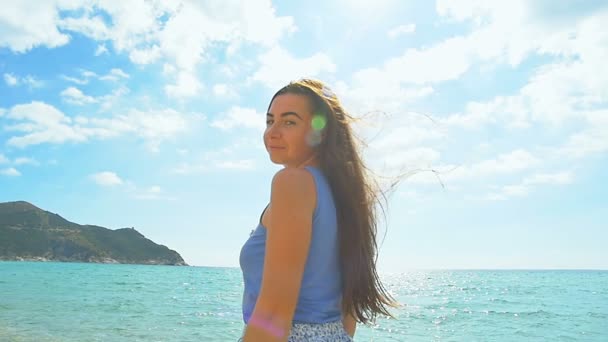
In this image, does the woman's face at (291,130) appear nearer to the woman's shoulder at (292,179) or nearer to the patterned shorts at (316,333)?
the woman's shoulder at (292,179)

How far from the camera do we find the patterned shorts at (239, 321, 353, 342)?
1519mm

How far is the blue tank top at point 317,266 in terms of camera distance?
1.48 meters

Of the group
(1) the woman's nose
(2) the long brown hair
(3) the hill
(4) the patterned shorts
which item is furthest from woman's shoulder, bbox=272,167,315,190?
(3) the hill

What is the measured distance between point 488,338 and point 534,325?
18.3 feet

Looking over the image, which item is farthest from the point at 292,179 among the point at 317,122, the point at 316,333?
the point at 316,333

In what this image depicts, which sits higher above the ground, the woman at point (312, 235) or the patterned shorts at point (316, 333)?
the woman at point (312, 235)

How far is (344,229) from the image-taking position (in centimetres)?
159

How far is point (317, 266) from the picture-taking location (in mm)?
1513

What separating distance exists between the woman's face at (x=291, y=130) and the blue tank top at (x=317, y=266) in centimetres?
18

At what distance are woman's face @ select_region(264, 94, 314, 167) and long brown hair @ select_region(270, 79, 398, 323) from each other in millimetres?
30

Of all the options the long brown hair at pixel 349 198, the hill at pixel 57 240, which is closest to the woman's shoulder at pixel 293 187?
the long brown hair at pixel 349 198

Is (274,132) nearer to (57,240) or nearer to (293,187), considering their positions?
(293,187)

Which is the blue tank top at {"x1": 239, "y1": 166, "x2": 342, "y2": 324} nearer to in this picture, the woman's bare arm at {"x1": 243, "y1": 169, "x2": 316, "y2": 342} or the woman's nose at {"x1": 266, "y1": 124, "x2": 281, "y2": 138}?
the woman's bare arm at {"x1": 243, "y1": 169, "x2": 316, "y2": 342}

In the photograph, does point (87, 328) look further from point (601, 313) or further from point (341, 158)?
point (601, 313)
